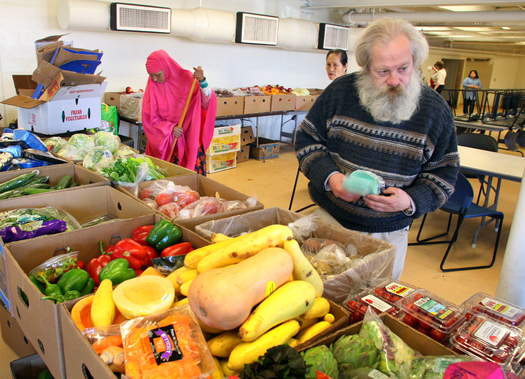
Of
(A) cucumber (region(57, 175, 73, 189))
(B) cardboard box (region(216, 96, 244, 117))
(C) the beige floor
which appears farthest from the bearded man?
(B) cardboard box (region(216, 96, 244, 117))

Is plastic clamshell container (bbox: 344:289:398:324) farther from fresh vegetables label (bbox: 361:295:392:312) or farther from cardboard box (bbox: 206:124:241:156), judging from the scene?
cardboard box (bbox: 206:124:241:156)

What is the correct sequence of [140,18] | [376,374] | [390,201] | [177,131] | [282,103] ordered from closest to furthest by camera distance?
1. [376,374]
2. [390,201]
3. [177,131]
4. [140,18]
5. [282,103]

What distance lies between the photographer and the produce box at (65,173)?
211 centimetres

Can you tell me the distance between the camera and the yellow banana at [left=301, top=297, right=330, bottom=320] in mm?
987

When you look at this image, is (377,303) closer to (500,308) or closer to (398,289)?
(398,289)

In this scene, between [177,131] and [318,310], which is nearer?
[318,310]

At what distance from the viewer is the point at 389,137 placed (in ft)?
5.22

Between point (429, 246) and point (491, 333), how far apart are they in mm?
3186

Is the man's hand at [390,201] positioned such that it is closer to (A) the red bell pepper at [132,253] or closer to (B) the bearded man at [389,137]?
(B) the bearded man at [389,137]

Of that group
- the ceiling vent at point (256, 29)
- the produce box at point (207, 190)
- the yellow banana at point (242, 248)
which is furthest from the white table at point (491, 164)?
the ceiling vent at point (256, 29)

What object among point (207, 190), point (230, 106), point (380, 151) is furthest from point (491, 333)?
point (230, 106)

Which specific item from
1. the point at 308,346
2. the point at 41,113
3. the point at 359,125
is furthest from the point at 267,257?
the point at 41,113

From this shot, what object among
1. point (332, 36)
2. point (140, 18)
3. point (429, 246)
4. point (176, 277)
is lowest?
point (429, 246)

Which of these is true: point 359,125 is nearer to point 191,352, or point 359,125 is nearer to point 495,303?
point 495,303
